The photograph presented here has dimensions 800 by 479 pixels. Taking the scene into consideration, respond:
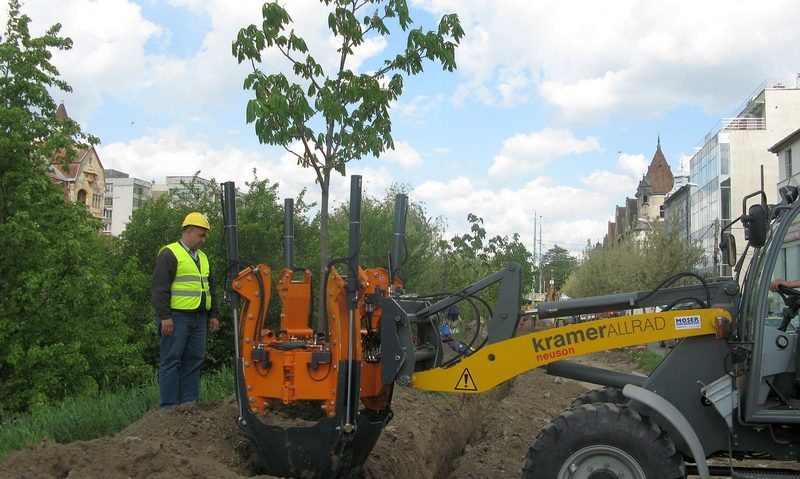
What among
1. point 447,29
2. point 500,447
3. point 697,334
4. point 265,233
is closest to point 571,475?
point 697,334

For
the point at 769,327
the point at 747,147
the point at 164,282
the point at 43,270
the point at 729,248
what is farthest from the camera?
the point at 747,147

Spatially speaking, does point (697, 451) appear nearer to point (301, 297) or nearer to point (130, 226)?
point (301, 297)

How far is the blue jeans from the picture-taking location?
265 inches

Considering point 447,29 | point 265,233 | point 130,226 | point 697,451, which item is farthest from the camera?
point 130,226

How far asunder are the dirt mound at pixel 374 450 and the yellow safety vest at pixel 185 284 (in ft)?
3.01

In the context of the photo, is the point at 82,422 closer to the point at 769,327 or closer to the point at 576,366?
the point at 576,366

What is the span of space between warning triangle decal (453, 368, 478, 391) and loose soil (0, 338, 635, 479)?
1115mm

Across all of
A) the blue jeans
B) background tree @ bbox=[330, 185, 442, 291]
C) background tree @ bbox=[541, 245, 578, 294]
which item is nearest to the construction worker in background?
the blue jeans

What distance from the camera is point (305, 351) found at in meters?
5.61

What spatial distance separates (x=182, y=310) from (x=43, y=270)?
532 centimetres

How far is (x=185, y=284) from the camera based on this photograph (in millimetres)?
6859

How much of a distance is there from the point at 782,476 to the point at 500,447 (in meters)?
3.52

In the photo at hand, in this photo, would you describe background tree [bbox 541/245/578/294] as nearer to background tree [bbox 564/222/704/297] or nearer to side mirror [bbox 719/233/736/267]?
background tree [bbox 564/222/704/297]

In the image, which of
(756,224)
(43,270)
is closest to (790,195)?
(756,224)
